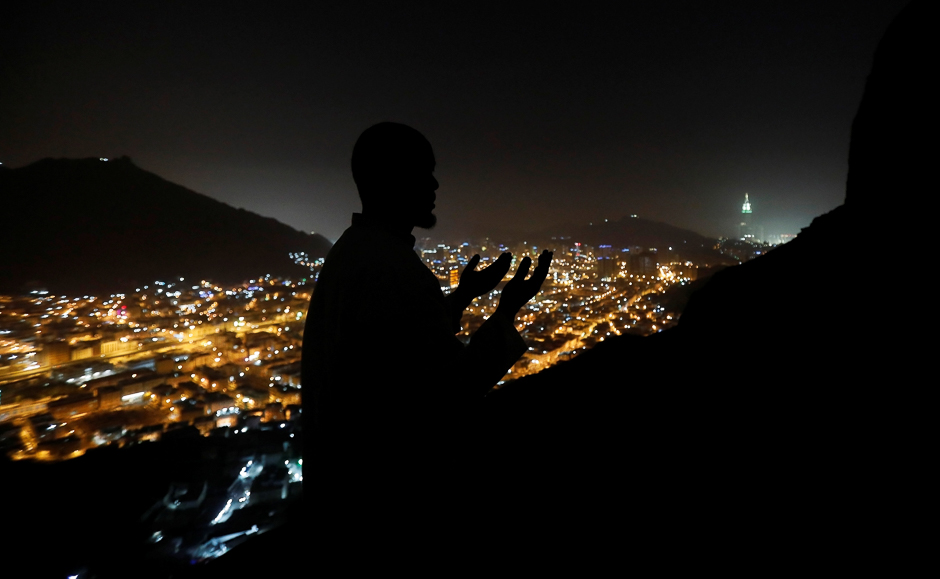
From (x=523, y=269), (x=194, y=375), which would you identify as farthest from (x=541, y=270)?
(x=194, y=375)

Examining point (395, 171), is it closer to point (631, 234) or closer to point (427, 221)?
point (427, 221)

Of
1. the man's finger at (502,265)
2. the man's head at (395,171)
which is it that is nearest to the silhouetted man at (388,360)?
the man's head at (395,171)

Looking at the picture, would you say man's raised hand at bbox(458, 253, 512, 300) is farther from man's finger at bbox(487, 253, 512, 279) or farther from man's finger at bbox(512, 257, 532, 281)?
man's finger at bbox(512, 257, 532, 281)

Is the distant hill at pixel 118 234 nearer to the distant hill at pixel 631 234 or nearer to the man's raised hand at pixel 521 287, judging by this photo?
the man's raised hand at pixel 521 287

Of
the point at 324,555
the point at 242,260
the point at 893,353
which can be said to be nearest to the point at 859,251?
the point at 893,353

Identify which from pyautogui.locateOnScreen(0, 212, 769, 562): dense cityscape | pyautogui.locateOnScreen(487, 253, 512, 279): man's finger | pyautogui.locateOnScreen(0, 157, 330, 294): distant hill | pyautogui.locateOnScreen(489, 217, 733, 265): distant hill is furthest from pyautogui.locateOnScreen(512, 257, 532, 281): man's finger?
pyautogui.locateOnScreen(489, 217, 733, 265): distant hill

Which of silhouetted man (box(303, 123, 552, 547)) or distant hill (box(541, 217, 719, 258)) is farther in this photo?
distant hill (box(541, 217, 719, 258))

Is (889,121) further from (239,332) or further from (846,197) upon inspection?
(239,332)
